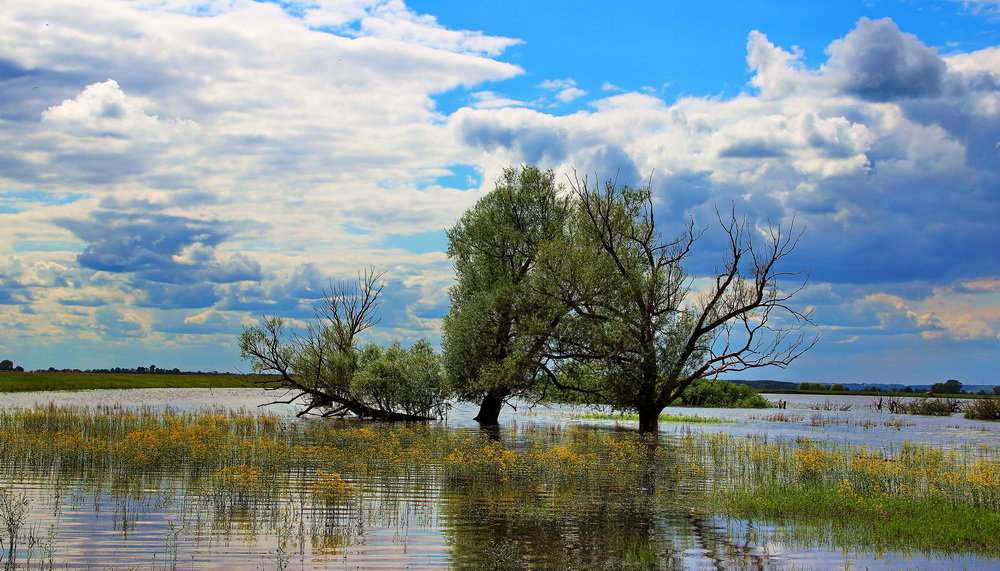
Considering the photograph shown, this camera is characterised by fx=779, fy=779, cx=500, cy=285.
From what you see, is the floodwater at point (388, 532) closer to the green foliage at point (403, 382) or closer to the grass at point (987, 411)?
the green foliage at point (403, 382)

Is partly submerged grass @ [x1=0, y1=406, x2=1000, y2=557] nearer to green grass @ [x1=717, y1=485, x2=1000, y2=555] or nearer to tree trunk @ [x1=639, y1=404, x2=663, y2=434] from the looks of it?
green grass @ [x1=717, y1=485, x2=1000, y2=555]

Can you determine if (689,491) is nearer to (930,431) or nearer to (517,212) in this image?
(517,212)

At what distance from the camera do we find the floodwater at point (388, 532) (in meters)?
12.5

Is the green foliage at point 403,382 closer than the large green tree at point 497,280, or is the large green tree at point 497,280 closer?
the large green tree at point 497,280

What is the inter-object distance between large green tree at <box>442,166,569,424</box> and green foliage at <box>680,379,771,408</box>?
39.3m

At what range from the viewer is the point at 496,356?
45625mm

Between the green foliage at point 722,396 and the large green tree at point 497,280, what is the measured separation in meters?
39.3

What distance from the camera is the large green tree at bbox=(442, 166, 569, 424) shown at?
44094 mm

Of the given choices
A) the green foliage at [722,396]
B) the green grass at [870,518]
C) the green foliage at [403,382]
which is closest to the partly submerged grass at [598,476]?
the green grass at [870,518]

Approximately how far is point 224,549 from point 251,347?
3699 cm

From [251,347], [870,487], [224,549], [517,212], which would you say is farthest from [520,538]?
[251,347]

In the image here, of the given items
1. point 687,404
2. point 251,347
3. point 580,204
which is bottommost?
point 687,404

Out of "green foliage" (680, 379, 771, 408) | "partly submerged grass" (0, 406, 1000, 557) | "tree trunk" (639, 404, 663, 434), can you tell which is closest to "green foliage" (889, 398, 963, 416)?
"green foliage" (680, 379, 771, 408)

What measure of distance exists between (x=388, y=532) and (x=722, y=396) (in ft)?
246
